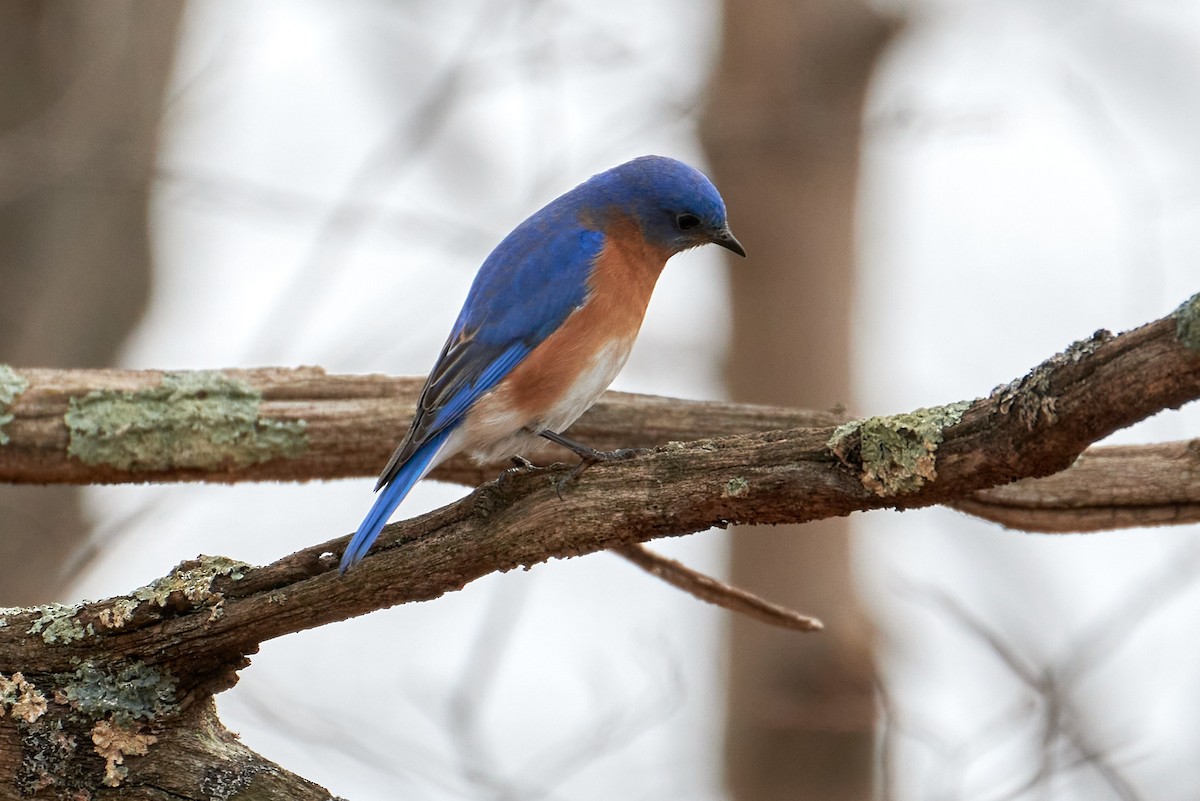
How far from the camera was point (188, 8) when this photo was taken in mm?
6957

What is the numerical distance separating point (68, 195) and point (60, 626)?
4033 mm

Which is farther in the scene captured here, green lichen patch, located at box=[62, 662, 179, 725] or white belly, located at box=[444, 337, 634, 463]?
white belly, located at box=[444, 337, 634, 463]

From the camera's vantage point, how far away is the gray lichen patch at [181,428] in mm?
4254

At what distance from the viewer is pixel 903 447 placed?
2557 mm

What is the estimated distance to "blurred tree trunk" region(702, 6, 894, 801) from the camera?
20.2 ft

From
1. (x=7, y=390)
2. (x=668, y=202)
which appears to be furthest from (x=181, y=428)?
(x=668, y=202)

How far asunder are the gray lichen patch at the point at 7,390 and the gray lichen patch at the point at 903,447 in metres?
2.92

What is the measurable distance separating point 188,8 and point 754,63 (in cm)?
299

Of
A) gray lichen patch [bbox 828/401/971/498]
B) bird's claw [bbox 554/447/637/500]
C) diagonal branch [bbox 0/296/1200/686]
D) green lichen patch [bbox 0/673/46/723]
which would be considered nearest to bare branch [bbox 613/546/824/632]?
bird's claw [bbox 554/447/637/500]

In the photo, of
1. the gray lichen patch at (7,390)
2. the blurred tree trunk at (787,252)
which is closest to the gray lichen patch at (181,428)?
the gray lichen patch at (7,390)

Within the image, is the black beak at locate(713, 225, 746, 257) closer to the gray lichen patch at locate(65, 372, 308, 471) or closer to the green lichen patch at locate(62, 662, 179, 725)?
the gray lichen patch at locate(65, 372, 308, 471)

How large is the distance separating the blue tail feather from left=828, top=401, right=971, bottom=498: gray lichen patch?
1.15 metres

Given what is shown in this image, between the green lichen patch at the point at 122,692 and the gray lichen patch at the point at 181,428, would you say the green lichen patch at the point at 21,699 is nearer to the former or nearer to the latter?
the green lichen patch at the point at 122,692

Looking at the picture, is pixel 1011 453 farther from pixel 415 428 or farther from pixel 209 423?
pixel 209 423
